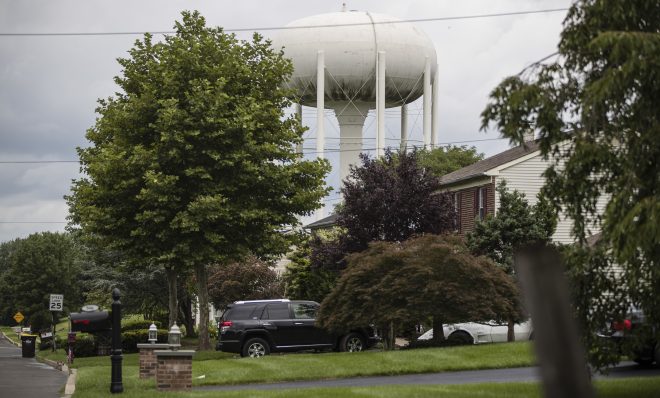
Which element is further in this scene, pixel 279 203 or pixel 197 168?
pixel 279 203

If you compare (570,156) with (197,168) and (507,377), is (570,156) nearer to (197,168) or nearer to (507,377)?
(507,377)

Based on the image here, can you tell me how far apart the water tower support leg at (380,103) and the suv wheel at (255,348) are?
35193mm

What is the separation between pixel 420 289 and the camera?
1065 inches

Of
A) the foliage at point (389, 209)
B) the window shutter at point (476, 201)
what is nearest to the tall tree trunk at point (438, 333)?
the foliage at point (389, 209)

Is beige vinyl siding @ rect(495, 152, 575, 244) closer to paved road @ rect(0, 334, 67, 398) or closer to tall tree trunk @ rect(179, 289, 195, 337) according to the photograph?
tall tree trunk @ rect(179, 289, 195, 337)

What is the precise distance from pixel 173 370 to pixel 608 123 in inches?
352

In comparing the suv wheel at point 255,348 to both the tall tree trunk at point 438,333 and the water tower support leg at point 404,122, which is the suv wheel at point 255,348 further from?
the water tower support leg at point 404,122

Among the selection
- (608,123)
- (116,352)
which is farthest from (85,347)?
(608,123)

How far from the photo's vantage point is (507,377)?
19375mm

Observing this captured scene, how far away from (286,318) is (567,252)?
15672mm

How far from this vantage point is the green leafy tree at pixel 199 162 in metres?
31.3

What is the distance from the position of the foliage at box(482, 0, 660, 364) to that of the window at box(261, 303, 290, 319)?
51.8 feet

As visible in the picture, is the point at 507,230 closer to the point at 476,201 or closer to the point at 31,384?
the point at 476,201

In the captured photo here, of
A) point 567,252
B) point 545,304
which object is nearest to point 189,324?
point 567,252
